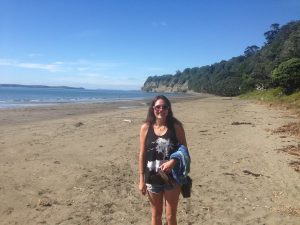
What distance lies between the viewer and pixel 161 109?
15.3 feet

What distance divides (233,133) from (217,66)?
166m

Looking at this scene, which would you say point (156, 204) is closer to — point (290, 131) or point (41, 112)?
point (290, 131)

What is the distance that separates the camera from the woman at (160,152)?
14.8ft

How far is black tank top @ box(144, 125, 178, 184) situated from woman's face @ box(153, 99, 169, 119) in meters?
0.18

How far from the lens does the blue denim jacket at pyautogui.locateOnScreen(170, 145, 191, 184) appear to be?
4430 millimetres

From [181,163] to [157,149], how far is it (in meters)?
0.31

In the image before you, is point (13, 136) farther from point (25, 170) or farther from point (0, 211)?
point (0, 211)

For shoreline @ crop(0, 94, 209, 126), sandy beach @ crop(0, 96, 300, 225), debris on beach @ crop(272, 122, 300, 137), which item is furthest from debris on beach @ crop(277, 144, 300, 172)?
shoreline @ crop(0, 94, 209, 126)

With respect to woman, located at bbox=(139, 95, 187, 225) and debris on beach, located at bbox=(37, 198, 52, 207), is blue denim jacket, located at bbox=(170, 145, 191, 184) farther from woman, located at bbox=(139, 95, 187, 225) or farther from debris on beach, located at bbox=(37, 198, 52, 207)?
debris on beach, located at bbox=(37, 198, 52, 207)

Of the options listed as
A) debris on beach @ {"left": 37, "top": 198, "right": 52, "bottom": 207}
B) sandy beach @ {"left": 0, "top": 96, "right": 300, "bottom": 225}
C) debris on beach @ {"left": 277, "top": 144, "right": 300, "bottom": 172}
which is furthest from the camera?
debris on beach @ {"left": 277, "top": 144, "right": 300, "bottom": 172}

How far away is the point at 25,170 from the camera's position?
31.6 feet

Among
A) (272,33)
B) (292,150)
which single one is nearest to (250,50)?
(272,33)

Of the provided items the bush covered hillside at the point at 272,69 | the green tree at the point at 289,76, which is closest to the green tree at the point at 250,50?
the bush covered hillside at the point at 272,69

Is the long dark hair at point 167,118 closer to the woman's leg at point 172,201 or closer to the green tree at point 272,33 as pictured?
the woman's leg at point 172,201
